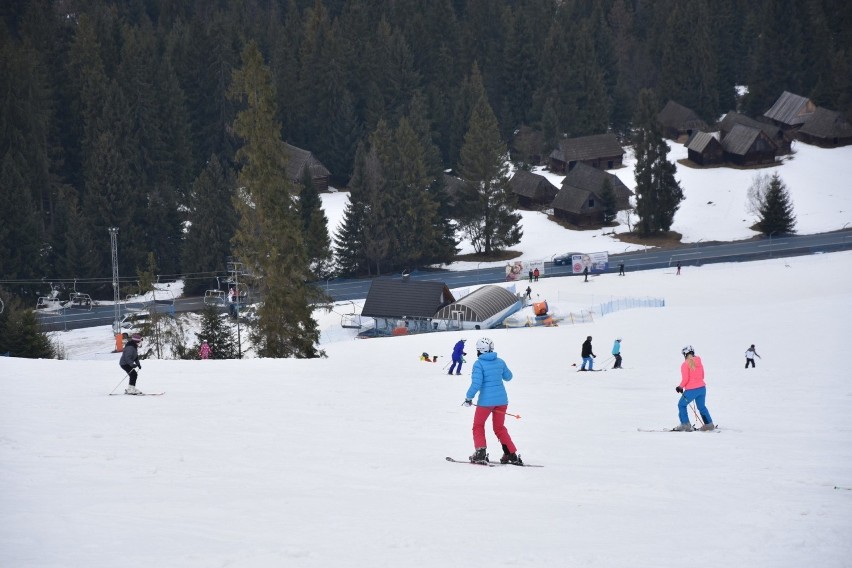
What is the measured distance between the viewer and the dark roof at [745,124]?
92400 millimetres

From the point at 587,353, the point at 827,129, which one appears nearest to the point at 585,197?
the point at 827,129

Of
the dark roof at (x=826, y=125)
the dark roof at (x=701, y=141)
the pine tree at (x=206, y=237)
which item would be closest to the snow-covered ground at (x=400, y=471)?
the pine tree at (x=206, y=237)

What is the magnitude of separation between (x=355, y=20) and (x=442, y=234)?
40190 mm

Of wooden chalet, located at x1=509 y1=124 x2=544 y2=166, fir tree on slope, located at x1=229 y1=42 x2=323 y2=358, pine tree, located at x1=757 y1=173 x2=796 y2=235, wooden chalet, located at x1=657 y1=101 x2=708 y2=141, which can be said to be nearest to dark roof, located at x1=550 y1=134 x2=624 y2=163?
wooden chalet, located at x1=509 y1=124 x2=544 y2=166

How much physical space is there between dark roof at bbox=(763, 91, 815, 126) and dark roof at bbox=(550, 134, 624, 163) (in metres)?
16.5

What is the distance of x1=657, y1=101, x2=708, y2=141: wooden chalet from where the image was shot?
3922 inches

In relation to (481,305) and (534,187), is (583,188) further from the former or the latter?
(481,305)

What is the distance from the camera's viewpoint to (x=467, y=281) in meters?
66.7

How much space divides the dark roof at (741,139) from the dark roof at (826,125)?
6.46 metres

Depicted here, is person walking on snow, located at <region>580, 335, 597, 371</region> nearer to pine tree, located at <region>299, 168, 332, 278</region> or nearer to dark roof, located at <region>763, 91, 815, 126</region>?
pine tree, located at <region>299, 168, 332, 278</region>

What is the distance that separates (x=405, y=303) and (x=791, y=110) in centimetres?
5859

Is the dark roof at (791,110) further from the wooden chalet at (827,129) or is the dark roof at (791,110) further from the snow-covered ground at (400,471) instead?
the snow-covered ground at (400,471)

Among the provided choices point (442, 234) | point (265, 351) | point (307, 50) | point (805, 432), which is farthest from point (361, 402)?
point (307, 50)

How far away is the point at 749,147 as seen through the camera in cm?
8894
